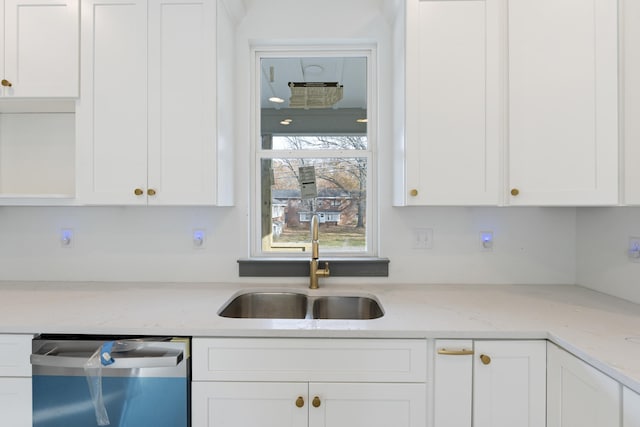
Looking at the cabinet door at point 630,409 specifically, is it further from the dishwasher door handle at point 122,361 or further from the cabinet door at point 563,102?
the dishwasher door handle at point 122,361

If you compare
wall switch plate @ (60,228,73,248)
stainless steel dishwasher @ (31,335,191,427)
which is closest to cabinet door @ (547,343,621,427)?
stainless steel dishwasher @ (31,335,191,427)

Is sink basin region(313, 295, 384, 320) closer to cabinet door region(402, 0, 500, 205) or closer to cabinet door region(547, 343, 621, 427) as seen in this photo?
cabinet door region(402, 0, 500, 205)

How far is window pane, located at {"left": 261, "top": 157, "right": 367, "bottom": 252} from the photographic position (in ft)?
6.68

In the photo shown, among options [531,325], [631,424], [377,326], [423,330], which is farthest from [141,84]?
[631,424]

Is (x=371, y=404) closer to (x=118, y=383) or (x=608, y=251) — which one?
(x=118, y=383)

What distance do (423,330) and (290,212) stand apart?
1.11 meters

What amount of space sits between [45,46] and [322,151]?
1462 millimetres

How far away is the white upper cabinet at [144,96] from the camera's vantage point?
158 cm

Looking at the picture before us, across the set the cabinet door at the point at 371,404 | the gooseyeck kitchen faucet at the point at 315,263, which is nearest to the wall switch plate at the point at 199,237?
the gooseyeck kitchen faucet at the point at 315,263

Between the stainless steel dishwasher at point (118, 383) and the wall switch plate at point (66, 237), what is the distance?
0.89 metres

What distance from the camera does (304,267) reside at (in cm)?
189

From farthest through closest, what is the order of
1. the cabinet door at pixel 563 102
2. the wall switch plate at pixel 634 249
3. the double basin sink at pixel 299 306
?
the double basin sink at pixel 299 306, the wall switch plate at pixel 634 249, the cabinet door at pixel 563 102

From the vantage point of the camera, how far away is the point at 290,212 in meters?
2.06

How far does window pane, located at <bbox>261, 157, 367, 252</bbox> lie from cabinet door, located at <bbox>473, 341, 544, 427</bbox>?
38.0 inches
